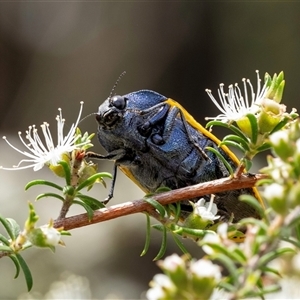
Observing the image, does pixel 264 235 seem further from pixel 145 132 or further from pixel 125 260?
pixel 125 260

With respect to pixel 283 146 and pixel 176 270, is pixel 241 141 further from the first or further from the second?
pixel 176 270

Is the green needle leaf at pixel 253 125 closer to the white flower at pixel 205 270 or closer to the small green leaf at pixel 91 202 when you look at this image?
the small green leaf at pixel 91 202

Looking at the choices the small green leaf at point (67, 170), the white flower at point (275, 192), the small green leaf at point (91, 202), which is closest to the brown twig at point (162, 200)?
the small green leaf at point (91, 202)

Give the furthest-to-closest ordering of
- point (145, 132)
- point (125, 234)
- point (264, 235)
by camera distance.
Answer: point (125, 234) < point (145, 132) < point (264, 235)

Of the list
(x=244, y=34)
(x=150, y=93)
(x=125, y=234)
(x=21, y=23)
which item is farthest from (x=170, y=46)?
(x=150, y=93)

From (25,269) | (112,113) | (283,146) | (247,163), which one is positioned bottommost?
(25,269)

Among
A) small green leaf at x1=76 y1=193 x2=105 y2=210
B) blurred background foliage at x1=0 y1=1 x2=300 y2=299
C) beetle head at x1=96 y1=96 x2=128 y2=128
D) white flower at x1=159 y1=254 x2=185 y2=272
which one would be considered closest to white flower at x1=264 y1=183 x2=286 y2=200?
white flower at x1=159 y1=254 x2=185 y2=272

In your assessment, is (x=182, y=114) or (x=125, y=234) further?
(x=125, y=234)

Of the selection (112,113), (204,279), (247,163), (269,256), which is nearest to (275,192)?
(269,256)
